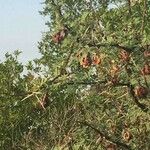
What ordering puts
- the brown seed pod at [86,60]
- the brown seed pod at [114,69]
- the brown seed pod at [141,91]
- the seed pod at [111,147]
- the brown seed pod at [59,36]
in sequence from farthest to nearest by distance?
1. the seed pod at [111,147]
2. the brown seed pod at [141,91]
3. the brown seed pod at [114,69]
4. the brown seed pod at [59,36]
5. the brown seed pod at [86,60]

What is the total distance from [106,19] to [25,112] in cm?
2437

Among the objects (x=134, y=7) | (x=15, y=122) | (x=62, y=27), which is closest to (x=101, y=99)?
(x=134, y=7)

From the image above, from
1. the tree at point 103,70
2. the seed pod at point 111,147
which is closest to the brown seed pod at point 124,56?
the tree at point 103,70

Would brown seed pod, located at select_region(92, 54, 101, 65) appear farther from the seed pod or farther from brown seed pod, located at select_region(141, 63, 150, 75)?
the seed pod

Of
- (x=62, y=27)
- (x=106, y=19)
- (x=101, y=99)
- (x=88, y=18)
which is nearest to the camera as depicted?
(x=62, y=27)

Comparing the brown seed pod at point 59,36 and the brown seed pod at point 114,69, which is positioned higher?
the brown seed pod at point 59,36

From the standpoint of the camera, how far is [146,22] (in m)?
8.49

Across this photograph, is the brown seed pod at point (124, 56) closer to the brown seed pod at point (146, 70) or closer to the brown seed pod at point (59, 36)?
the brown seed pod at point (146, 70)

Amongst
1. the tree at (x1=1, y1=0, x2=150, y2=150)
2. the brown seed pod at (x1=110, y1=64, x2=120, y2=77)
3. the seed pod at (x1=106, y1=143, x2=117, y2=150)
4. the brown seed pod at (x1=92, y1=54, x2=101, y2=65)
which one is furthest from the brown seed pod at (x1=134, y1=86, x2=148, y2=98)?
the seed pod at (x1=106, y1=143, x2=117, y2=150)

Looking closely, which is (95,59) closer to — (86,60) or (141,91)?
(86,60)

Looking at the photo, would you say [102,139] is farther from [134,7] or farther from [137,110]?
[134,7]

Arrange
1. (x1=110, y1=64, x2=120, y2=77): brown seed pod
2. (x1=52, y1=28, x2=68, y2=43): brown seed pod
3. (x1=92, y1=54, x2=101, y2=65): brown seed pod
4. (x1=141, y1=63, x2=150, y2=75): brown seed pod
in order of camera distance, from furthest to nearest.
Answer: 1. (x1=141, y1=63, x2=150, y2=75): brown seed pod
2. (x1=110, y1=64, x2=120, y2=77): brown seed pod
3. (x1=52, y1=28, x2=68, y2=43): brown seed pod
4. (x1=92, y1=54, x2=101, y2=65): brown seed pod

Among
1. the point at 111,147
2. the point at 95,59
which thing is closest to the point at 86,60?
the point at 95,59

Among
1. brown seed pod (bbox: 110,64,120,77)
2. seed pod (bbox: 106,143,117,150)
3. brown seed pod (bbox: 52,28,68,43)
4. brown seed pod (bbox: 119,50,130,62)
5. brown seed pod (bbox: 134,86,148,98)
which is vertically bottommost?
seed pod (bbox: 106,143,117,150)
